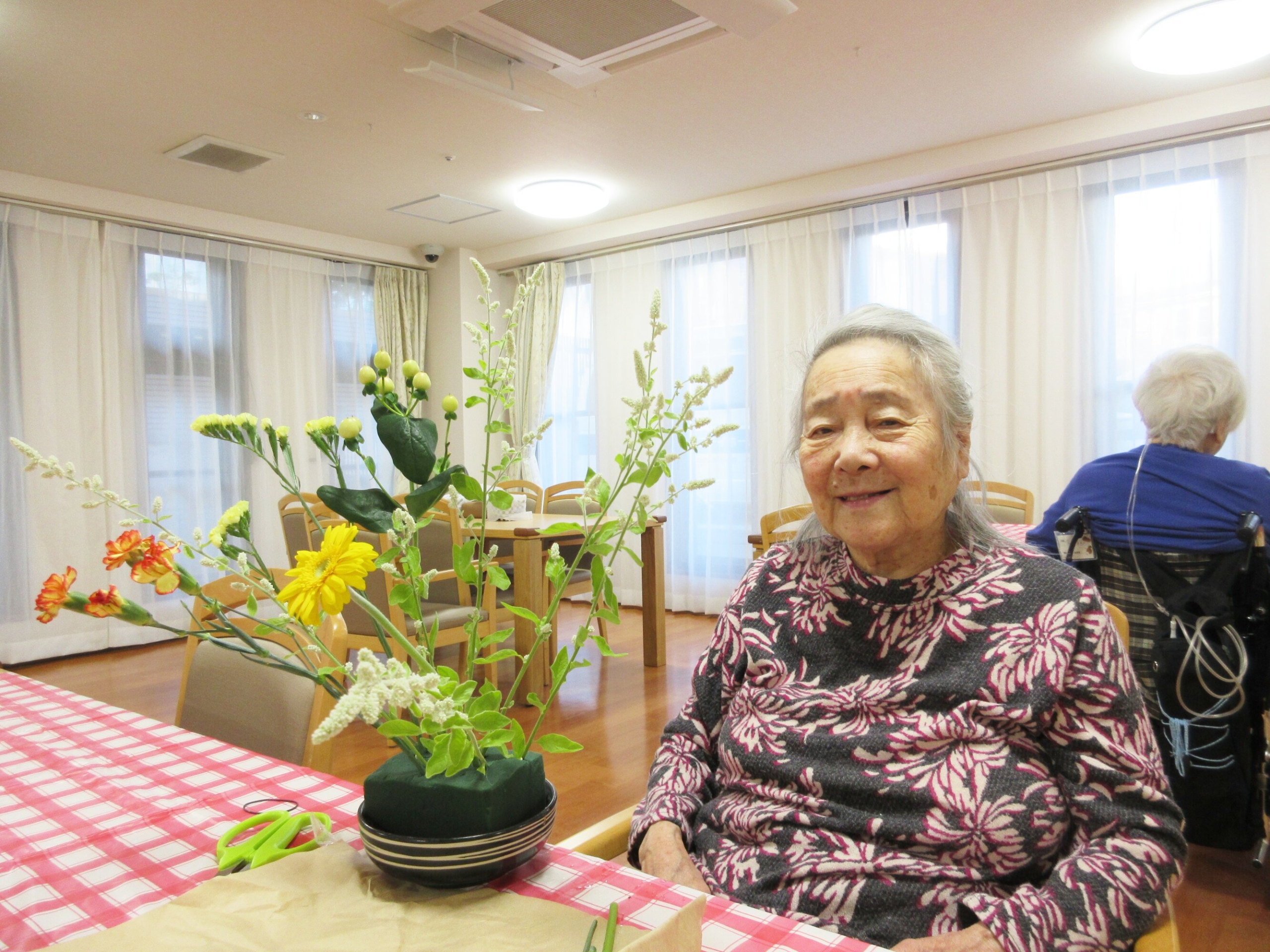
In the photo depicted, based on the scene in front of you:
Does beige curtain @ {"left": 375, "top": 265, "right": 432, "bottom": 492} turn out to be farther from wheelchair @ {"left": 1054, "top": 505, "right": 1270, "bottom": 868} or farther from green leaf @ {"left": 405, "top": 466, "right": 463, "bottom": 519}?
green leaf @ {"left": 405, "top": 466, "right": 463, "bottom": 519}

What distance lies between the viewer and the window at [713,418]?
5.56 m

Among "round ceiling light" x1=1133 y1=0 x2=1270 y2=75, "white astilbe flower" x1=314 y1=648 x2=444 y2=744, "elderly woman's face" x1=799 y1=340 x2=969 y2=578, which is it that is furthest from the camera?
"round ceiling light" x1=1133 y1=0 x2=1270 y2=75

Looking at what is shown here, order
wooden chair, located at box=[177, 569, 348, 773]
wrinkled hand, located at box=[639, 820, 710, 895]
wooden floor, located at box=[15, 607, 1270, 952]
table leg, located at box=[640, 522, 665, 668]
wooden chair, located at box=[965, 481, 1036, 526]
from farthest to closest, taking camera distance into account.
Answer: table leg, located at box=[640, 522, 665, 668] → wooden chair, located at box=[965, 481, 1036, 526] → wooden floor, located at box=[15, 607, 1270, 952] → wooden chair, located at box=[177, 569, 348, 773] → wrinkled hand, located at box=[639, 820, 710, 895]

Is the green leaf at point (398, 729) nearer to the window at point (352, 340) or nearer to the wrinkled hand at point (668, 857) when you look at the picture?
the wrinkled hand at point (668, 857)

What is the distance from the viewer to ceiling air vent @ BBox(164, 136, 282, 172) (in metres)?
4.16

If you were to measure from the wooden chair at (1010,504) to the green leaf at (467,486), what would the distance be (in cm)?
315

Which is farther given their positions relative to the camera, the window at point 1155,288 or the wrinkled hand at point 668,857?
the window at point 1155,288

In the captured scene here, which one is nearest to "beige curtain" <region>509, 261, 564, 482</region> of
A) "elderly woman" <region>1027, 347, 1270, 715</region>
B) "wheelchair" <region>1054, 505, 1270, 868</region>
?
"elderly woman" <region>1027, 347, 1270, 715</region>

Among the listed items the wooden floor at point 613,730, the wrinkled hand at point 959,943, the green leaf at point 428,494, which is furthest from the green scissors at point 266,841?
the wooden floor at point 613,730

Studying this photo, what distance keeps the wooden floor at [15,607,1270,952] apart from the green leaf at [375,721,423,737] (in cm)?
108

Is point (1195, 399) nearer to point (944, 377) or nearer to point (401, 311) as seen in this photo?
point (944, 377)

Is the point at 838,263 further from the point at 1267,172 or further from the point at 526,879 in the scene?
the point at 526,879

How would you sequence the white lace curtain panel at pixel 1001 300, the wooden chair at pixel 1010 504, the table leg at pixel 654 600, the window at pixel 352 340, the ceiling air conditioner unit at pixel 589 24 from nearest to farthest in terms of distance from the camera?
the ceiling air conditioner unit at pixel 589 24, the wooden chair at pixel 1010 504, the white lace curtain panel at pixel 1001 300, the table leg at pixel 654 600, the window at pixel 352 340

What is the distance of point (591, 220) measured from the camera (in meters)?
5.81
